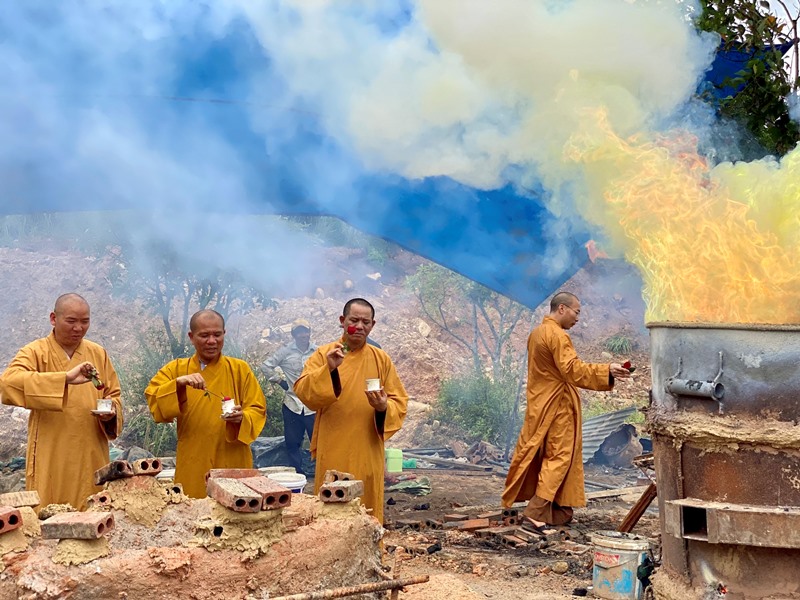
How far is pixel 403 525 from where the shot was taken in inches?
291

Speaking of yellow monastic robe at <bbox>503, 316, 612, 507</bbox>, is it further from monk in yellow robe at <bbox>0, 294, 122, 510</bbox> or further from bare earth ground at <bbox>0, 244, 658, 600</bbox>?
monk in yellow robe at <bbox>0, 294, 122, 510</bbox>

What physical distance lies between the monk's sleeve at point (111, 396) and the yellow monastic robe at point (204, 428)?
258 millimetres

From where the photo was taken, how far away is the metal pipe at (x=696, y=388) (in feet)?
13.8

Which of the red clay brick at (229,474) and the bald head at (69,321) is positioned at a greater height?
the bald head at (69,321)

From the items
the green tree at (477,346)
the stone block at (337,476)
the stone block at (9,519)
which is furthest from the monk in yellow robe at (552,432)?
the green tree at (477,346)

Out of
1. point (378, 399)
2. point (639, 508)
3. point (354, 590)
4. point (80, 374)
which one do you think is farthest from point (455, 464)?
point (354, 590)

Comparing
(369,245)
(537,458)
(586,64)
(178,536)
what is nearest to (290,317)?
(369,245)

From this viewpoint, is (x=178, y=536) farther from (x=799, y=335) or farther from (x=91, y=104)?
(x=91, y=104)

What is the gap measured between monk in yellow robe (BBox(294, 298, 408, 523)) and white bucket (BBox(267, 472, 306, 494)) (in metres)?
0.36

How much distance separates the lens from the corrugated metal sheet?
38.3ft

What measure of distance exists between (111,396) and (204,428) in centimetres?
67

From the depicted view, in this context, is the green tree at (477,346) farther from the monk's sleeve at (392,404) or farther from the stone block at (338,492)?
the stone block at (338,492)

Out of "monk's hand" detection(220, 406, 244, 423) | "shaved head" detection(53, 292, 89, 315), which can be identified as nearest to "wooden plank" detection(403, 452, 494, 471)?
"monk's hand" detection(220, 406, 244, 423)

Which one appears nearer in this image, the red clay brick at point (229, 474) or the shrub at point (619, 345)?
the red clay brick at point (229, 474)
